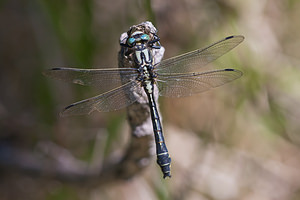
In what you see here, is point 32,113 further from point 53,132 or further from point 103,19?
point 103,19

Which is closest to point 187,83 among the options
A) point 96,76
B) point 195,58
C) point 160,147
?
point 195,58

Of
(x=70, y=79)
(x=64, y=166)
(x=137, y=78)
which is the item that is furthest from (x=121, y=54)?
(x=64, y=166)

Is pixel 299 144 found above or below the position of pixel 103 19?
below

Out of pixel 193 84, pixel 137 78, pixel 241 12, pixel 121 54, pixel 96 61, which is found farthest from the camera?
pixel 96 61

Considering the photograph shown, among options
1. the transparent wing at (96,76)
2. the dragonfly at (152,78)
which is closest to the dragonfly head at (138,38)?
the dragonfly at (152,78)

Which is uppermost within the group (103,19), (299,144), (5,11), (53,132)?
(5,11)

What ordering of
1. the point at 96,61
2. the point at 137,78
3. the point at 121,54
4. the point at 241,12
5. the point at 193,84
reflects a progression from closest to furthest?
the point at 121,54
the point at 137,78
the point at 193,84
the point at 241,12
the point at 96,61

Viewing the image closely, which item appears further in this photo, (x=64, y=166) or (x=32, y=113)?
(x=32, y=113)

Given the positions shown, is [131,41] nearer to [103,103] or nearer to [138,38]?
[138,38]
